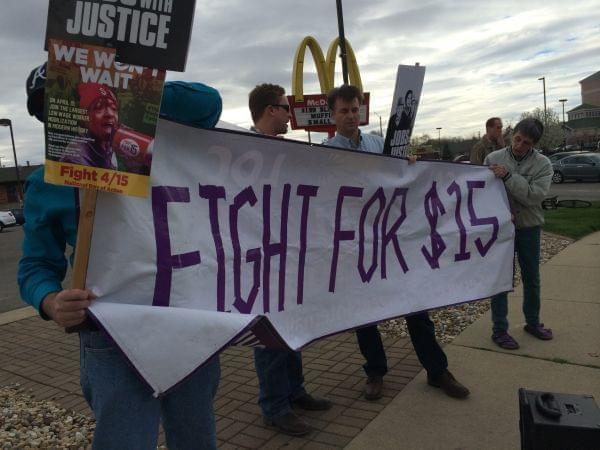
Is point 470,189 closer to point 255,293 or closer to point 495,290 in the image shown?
point 495,290

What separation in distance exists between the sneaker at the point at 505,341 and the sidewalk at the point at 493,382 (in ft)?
0.18

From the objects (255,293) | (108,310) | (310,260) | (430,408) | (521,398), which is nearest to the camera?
(108,310)

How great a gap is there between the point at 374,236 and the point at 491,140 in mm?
2820

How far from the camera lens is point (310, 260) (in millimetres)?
2793

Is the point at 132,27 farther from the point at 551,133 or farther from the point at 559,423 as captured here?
the point at 551,133

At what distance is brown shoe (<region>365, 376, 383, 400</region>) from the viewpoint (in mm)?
3502

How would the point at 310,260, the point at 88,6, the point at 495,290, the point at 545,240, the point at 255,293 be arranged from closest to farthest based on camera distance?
the point at 88,6, the point at 255,293, the point at 310,260, the point at 495,290, the point at 545,240

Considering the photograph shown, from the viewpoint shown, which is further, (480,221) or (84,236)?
(480,221)

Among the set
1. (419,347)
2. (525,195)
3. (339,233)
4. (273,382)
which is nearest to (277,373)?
(273,382)

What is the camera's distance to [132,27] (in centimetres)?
160

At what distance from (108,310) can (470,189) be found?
2.91 m

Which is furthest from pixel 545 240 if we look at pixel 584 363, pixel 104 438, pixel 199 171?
pixel 104 438

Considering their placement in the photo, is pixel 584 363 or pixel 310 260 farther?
pixel 584 363

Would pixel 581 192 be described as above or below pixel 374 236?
above
